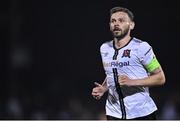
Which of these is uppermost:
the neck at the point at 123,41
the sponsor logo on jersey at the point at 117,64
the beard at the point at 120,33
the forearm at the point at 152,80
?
the beard at the point at 120,33

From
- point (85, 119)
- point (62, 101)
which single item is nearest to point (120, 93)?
point (85, 119)

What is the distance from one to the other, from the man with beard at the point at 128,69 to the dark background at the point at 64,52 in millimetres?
4182

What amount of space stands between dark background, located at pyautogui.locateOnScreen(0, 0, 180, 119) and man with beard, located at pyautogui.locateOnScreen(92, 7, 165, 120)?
418 centimetres

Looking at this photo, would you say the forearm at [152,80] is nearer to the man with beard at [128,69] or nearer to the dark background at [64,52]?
the man with beard at [128,69]

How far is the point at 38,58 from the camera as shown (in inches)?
388

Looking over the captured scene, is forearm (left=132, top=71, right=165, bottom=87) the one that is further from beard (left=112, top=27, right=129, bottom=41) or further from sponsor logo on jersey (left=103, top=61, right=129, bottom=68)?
beard (left=112, top=27, right=129, bottom=41)

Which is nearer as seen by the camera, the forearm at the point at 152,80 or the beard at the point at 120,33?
the forearm at the point at 152,80

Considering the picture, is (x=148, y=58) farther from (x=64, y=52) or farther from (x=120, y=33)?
(x=64, y=52)

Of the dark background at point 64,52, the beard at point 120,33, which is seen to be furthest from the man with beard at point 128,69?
the dark background at point 64,52

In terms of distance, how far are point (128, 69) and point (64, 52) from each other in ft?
16.3

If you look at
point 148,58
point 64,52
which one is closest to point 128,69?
point 148,58

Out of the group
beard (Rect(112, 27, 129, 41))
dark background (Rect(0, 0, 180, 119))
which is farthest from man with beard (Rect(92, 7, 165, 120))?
dark background (Rect(0, 0, 180, 119))

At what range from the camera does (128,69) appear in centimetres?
482

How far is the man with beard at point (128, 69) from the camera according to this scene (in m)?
4.80
